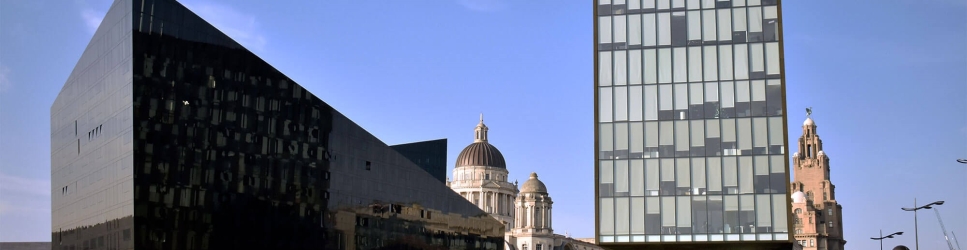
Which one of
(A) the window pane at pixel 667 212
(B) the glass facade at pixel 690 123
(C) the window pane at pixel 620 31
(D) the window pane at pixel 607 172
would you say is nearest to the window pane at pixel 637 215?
(B) the glass facade at pixel 690 123

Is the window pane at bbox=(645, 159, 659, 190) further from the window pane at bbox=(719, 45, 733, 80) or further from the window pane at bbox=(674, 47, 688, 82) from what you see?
the window pane at bbox=(719, 45, 733, 80)

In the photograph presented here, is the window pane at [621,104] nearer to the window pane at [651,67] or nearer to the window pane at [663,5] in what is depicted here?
the window pane at [651,67]

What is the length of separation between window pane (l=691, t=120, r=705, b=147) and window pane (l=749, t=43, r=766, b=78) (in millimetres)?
Answer: 4025

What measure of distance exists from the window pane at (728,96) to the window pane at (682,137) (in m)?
2.41

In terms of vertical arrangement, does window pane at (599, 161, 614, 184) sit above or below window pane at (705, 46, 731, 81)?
below

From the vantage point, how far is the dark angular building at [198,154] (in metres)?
63.7

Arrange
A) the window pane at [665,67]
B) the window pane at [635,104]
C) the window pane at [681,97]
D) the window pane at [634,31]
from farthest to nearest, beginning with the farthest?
1. the window pane at [634,31]
2. the window pane at [635,104]
3. the window pane at [665,67]
4. the window pane at [681,97]

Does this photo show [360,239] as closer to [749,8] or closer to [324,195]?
[324,195]

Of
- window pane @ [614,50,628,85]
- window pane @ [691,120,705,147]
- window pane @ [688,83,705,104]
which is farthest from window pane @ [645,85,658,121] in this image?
window pane @ [691,120,705,147]

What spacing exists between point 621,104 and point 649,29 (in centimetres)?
460

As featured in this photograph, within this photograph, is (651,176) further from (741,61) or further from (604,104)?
(741,61)

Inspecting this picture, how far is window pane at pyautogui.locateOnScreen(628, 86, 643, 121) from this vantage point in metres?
67.8

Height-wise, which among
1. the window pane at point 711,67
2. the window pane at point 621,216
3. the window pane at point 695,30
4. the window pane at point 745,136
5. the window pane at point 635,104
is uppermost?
the window pane at point 695,30

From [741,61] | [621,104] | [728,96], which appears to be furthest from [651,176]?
[741,61]
